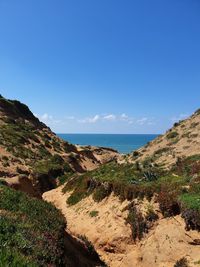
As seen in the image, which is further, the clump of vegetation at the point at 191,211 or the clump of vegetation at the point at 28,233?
the clump of vegetation at the point at 191,211

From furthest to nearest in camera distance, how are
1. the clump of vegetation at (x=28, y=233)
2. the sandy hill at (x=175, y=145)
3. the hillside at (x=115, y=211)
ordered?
1. the sandy hill at (x=175, y=145)
2. the hillside at (x=115, y=211)
3. the clump of vegetation at (x=28, y=233)

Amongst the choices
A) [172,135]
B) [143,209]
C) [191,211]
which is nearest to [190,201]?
[191,211]

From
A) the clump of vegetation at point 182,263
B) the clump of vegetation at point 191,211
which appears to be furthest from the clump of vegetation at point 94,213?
the clump of vegetation at point 182,263

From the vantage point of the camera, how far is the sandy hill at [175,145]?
3562 centimetres

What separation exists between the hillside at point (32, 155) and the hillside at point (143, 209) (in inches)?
211

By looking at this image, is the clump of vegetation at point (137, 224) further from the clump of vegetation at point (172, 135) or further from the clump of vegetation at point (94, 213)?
the clump of vegetation at point (172, 135)

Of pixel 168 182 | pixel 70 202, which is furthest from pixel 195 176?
pixel 70 202

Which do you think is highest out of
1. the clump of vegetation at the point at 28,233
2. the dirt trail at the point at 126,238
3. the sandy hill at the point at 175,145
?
the sandy hill at the point at 175,145

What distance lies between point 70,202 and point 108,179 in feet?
14.1

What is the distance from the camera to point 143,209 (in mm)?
24391

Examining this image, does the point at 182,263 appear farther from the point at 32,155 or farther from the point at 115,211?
the point at 32,155

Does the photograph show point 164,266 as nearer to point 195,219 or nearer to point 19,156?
point 195,219

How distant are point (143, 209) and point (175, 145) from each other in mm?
16940

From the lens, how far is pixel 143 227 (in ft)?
75.6
